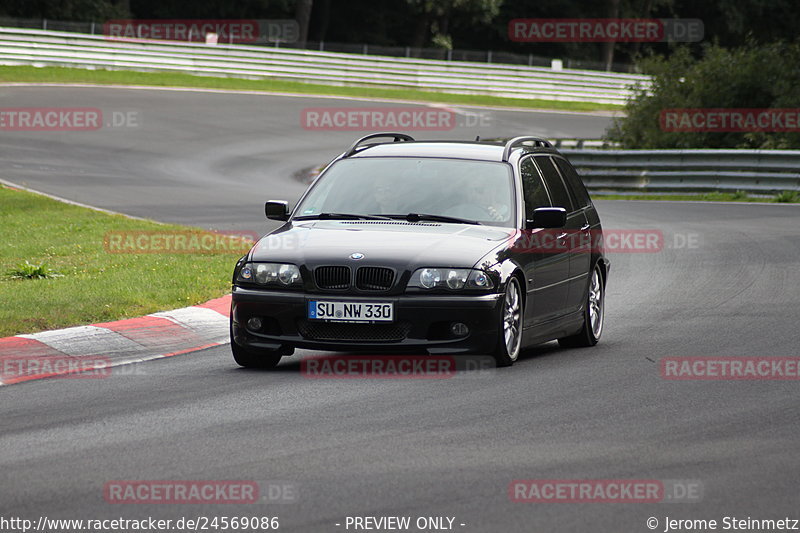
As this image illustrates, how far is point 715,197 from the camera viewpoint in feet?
91.2

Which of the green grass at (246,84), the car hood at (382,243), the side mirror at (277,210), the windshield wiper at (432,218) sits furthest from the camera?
the green grass at (246,84)

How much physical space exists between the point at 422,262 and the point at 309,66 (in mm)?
44935

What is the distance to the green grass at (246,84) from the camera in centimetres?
4331

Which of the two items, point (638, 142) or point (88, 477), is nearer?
point (88, 477)

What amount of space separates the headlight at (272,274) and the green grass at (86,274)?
1.95 metres

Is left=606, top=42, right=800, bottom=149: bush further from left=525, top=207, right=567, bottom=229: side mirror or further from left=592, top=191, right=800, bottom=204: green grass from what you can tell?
left=525, top=207, right=567, bottom=229: side mirror

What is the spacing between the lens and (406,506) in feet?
18.2

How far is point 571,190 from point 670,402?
3608mm

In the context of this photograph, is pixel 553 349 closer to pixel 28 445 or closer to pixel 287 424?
pixel 287 424

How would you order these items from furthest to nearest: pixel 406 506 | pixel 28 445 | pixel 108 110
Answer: pixel 108 110 → pixel 28 445 → pixel 406 506

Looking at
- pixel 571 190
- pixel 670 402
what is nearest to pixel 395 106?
pixel 571 190

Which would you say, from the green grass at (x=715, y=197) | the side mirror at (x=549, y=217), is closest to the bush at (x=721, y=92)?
the green grass at (x=715, y=197)

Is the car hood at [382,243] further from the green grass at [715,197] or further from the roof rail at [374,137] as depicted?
the green grass at [715,197]

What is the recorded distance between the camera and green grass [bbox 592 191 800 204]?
2686cm
